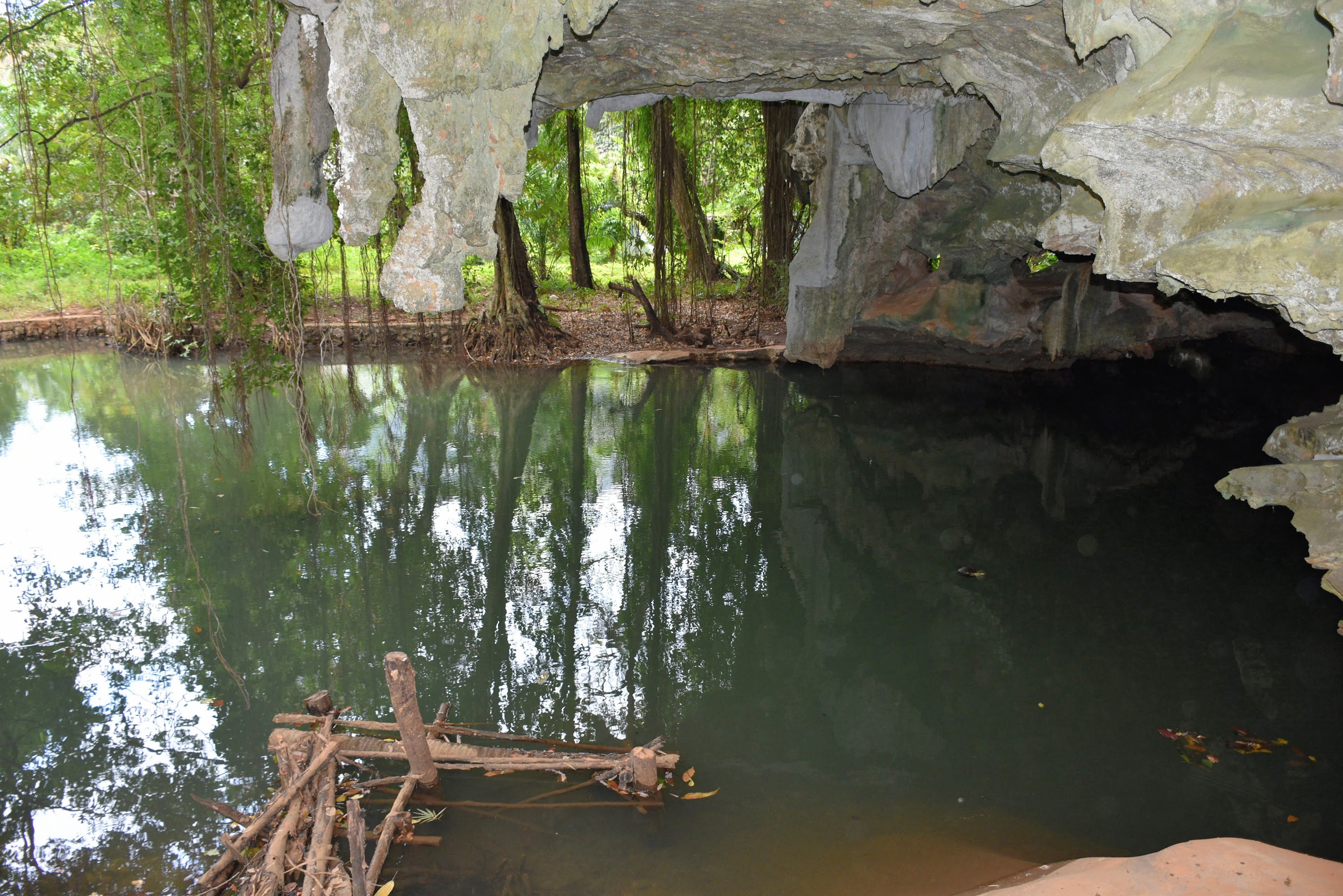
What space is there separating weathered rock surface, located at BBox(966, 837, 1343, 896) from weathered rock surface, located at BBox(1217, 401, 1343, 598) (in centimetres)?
284

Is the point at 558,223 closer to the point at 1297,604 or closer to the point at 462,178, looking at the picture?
the point at 462,178

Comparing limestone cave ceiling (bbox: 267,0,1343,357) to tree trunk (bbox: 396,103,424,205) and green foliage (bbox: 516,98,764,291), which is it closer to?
tree trunk (bbox: 396,103,424,205)

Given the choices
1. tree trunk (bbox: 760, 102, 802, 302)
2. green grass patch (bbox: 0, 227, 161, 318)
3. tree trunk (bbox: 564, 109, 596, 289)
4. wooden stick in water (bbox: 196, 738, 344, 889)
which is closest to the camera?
wooden stick in water (bbox: 196, 738, 344, 889)

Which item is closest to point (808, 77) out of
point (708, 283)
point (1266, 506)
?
point (1266, 506)

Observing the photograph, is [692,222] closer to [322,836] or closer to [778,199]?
[778,199]

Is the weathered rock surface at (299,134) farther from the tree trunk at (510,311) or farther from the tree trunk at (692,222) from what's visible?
the tree trunk at (692,222)

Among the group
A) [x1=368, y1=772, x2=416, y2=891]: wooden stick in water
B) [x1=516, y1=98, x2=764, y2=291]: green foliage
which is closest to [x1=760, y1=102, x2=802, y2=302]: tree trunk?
[x1=516, y1=98, x2=764, y2=291]: green foliage

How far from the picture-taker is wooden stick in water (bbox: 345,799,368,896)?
2.92m

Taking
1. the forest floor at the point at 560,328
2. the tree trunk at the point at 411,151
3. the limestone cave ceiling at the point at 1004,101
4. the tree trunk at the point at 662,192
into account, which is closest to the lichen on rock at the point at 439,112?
the limestone cave ceiling at the point at 1004,101

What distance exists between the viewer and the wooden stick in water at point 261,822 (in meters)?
3.04

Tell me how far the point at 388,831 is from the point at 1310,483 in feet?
20.2

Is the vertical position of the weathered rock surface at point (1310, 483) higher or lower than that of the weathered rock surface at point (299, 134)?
lower

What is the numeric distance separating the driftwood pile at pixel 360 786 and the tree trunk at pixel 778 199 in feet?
34.3

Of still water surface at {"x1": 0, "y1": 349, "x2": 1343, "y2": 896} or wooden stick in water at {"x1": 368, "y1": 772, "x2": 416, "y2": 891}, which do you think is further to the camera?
still water surface at {"x1": 0, "y1": 349, "x2": 1343, "y2": 896}
